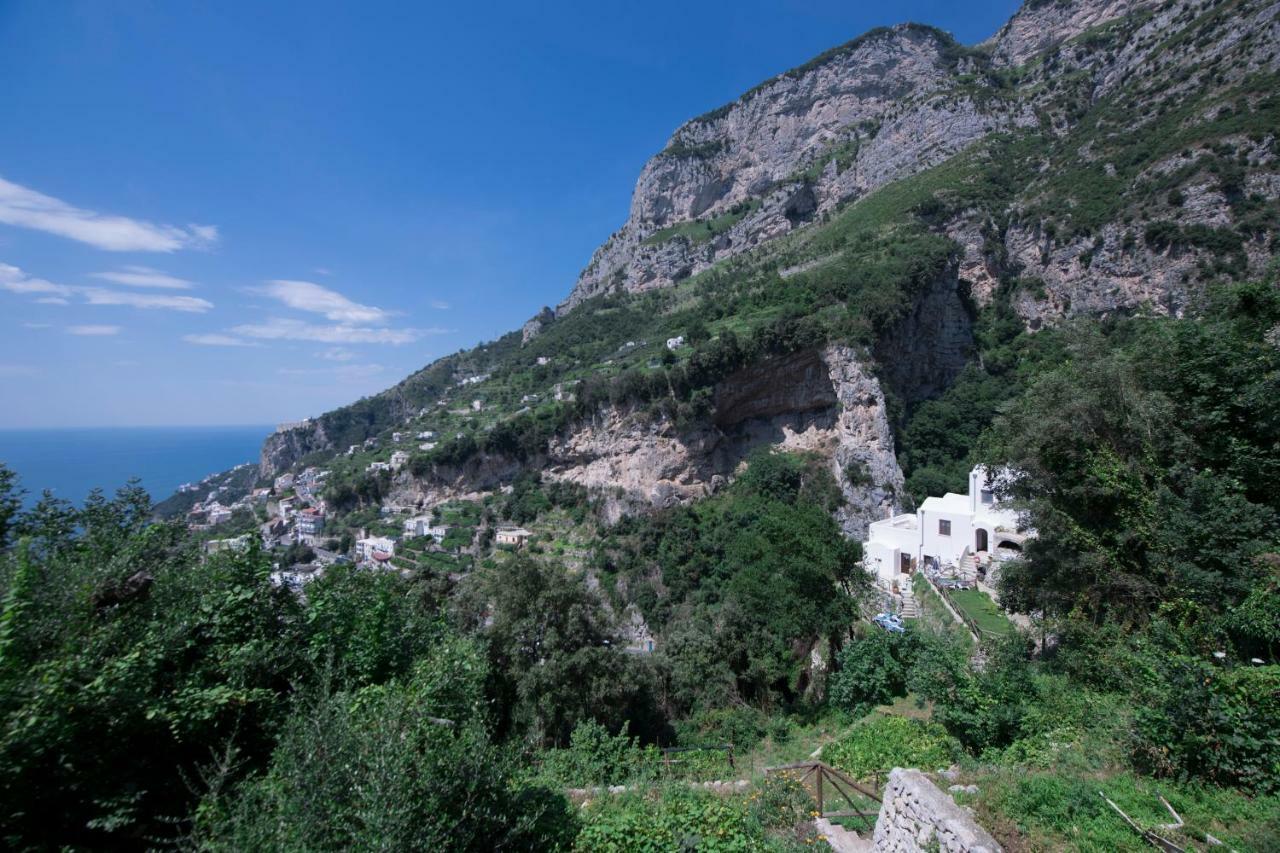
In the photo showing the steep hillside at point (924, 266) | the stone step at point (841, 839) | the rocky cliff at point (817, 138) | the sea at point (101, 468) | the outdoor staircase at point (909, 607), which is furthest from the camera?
the rocky cliff at point (817, 138)

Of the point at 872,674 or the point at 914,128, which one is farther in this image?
the point at 914,128

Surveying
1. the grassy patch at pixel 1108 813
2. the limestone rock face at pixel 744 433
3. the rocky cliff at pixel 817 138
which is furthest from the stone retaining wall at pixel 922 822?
the rocky cliff at pixel 817 138

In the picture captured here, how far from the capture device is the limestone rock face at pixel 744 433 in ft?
107

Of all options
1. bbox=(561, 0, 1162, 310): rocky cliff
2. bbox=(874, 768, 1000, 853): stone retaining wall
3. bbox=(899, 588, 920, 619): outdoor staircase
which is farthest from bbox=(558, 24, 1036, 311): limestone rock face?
bbox=(874, 768, 1000, 853): stone retaining wall

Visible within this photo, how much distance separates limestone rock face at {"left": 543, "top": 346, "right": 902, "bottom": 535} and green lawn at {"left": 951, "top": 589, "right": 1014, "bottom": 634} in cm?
1566

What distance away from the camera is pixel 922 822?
4.55 metres

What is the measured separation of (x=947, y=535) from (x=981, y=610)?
19.4 ft

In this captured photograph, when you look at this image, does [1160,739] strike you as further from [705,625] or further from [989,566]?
[989,566]

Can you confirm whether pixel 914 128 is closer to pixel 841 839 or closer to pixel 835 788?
pixel 835 788

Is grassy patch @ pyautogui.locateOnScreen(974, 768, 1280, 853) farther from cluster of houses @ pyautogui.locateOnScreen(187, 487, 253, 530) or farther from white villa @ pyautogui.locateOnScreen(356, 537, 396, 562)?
cluster of houses @ pyautogui.locateOnScreen(187, 487, 253, 530)

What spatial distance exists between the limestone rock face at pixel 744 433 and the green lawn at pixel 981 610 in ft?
51.4

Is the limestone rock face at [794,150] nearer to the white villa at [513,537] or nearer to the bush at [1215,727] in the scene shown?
the white villa at [513,537]

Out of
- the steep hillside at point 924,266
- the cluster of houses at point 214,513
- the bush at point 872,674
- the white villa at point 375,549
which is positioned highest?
the steep hillside at point 924,266

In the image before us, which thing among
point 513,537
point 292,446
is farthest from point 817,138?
point 292,446
